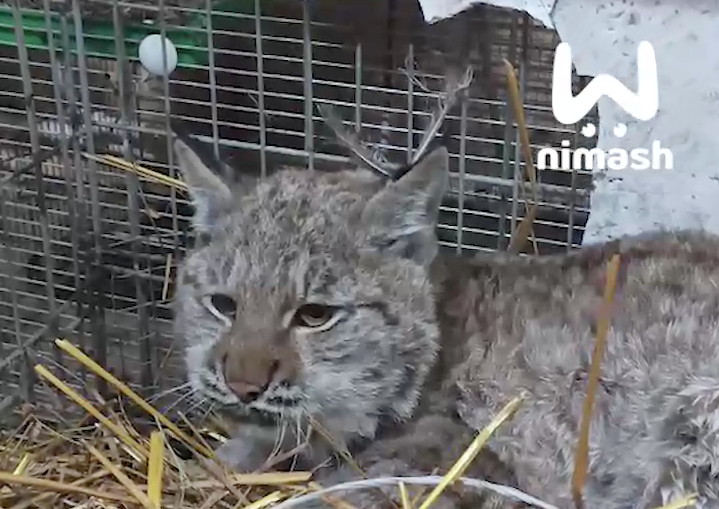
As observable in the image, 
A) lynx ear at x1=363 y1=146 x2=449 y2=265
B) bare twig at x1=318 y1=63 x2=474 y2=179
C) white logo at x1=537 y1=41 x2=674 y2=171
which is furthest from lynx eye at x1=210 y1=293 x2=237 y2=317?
white logo at x1=537 y1=41 x2=674 y2=171

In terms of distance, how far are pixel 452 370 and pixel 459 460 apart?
0.76 feet

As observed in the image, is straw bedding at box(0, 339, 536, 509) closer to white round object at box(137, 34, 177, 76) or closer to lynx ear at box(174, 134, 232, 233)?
lynx ear at box(174, 134, 232, 233)

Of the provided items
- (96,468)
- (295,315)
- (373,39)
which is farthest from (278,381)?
(373,39)

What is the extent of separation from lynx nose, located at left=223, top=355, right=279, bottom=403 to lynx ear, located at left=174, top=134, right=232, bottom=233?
Answer: 1.24ft

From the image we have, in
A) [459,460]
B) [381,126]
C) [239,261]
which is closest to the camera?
[459,460]

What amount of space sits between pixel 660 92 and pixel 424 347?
29.8 inches

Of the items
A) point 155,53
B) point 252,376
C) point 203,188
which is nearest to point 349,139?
point 203,188

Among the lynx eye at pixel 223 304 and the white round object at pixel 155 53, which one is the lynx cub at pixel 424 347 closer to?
the lynx eye at pixel 223 304

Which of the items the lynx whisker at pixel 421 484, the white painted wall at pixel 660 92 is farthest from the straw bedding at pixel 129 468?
the white painted wall at pixel 660 92

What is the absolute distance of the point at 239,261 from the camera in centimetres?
215

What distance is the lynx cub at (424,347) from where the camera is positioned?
2.07 metres

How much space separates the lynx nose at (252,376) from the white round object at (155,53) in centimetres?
90

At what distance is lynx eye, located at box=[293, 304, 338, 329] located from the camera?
2.10m

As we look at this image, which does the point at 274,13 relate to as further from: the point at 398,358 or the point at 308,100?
the point at 398,358
